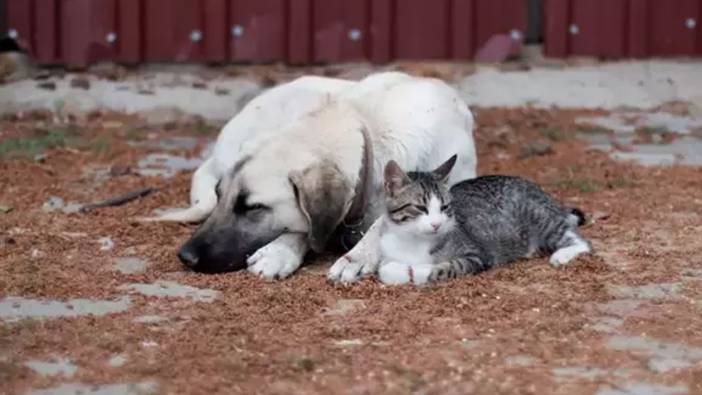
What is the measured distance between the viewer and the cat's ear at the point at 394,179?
542cm

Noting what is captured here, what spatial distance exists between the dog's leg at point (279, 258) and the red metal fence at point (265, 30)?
4.21m

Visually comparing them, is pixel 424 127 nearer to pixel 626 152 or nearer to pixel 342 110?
pixel 342 110

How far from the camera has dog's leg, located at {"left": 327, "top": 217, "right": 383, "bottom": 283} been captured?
5.44 m

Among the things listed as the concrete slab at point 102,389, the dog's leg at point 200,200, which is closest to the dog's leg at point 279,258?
the dog's leg at point 200,200

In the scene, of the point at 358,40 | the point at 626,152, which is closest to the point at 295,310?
the point at 626,152

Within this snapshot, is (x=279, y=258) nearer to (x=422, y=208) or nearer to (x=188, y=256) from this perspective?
(x=188, y=256)

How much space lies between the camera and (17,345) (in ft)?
15.0

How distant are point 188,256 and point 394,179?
0.81 m

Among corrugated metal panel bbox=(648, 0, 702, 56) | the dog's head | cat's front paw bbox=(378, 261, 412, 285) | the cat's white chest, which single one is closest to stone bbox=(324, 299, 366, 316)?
cat's front paw bbox=(378, 261, 412, 285)

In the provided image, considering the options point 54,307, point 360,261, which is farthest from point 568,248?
point 54,307

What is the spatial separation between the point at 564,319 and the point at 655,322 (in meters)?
0.30

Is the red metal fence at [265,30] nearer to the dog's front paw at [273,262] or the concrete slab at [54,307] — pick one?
the dog's front paw at [273,262]

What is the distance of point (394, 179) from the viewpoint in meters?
5.43

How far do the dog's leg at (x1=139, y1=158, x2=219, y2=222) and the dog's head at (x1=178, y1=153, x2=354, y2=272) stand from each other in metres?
0.85
